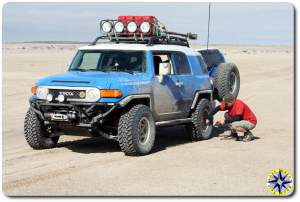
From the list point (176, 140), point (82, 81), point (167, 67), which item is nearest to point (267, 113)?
point (176, 140)

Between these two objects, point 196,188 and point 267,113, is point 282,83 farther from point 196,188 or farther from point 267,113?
point 196,188

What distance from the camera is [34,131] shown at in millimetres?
10141

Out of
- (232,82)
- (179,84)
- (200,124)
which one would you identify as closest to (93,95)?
(179,84)

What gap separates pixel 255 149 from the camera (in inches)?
414

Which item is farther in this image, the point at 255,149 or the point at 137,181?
the point at 255,149

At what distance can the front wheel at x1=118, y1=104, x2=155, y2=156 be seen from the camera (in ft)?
31.0

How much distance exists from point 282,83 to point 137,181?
1800 centimetres

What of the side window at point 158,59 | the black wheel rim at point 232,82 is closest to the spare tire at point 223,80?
the black wheel rim at point 232,82

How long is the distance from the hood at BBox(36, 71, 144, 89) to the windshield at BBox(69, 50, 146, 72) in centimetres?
42

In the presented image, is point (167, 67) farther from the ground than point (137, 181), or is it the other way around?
point (167, 67)

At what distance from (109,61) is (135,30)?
3.00ft

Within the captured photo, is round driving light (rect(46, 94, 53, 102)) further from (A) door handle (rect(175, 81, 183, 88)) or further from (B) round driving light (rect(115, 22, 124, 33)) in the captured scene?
(A) door handle (rect(175, 81, 183, 88))

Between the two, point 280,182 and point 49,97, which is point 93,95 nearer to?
point 49,97

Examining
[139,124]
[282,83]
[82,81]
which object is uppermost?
[82,81]
